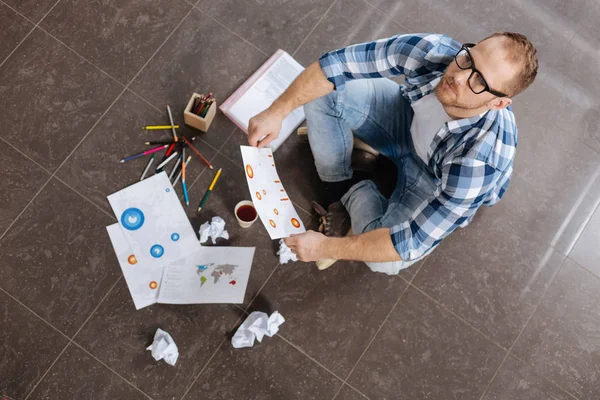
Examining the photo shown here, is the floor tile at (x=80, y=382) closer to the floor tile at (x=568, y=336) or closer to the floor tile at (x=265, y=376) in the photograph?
the floor tile at (x=265, y=376)

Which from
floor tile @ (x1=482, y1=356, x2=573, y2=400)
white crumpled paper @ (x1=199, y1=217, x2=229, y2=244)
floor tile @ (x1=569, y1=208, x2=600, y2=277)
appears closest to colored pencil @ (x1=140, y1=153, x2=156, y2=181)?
white crumpled paper @ (x1=199, y1=217, x2=229, y2=244)

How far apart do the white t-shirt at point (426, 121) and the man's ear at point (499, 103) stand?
0.13 meters

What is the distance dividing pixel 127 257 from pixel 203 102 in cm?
58

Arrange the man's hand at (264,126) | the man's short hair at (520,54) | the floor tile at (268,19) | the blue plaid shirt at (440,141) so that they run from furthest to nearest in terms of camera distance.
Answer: the floor tile at (268,19), the man's hand at (264,126), the blue plaid shirt at (440,141), the man's short hair at (520,54)

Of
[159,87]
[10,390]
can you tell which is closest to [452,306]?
[159,87]

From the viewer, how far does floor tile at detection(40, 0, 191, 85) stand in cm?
200

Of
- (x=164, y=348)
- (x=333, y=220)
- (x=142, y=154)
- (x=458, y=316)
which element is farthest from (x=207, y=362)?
(x=458, y=316)

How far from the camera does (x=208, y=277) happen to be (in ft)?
6.02

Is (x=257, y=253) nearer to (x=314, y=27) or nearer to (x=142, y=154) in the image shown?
(x=142, y=154)

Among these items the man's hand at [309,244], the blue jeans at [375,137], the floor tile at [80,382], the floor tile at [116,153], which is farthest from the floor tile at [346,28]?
the floor tile at [80,382]

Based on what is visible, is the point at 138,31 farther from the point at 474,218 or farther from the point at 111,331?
the point at 474,218

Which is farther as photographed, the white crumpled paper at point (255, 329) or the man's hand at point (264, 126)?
the white crumpled paper at point (255, 329)

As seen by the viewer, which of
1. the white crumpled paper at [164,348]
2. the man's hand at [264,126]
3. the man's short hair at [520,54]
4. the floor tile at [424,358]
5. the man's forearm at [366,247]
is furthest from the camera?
the floor tile at [424,358]

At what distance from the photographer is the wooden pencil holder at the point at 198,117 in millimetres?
1870
